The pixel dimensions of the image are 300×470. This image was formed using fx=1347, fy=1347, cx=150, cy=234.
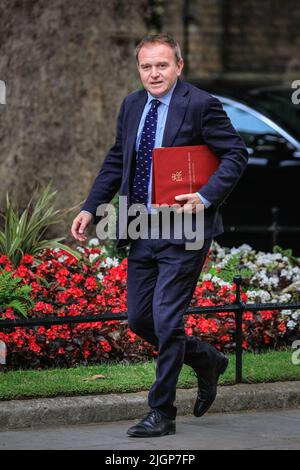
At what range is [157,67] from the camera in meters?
6.86

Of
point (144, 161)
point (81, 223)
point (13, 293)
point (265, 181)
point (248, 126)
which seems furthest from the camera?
point (248, 126)

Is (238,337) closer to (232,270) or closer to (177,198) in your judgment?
(177,198)

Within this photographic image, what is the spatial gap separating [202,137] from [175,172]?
270 mm

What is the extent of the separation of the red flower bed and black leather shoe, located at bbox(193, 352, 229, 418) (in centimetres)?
130

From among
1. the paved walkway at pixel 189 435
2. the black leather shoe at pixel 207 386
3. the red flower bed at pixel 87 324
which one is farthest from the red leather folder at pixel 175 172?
the red flower bed at pixel 87 324

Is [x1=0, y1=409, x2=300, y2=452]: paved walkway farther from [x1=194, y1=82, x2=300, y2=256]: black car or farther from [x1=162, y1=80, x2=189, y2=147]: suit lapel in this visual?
[x1=194, y1=82, x2=300, y2=256]: black car

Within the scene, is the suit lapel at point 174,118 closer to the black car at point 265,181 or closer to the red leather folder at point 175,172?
the red leather folder at point 175,172

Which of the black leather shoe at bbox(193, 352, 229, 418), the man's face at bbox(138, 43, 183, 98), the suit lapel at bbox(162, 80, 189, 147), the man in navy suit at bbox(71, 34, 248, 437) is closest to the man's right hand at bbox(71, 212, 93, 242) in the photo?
the man in navy suit at bbox(71, 34, 248, 437)

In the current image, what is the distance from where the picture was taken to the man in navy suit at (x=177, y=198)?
6785mm

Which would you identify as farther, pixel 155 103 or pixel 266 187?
pixel 266 187

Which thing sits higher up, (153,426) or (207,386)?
(207,386)

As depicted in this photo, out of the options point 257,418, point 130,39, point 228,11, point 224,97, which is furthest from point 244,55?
point 257,418

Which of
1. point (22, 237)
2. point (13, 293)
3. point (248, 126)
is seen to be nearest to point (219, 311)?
point (13, 293)

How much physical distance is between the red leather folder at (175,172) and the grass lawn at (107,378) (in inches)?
54.1
